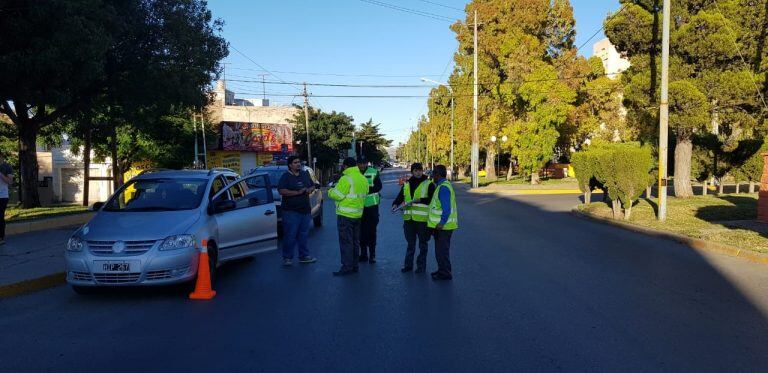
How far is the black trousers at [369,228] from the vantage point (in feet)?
29.9

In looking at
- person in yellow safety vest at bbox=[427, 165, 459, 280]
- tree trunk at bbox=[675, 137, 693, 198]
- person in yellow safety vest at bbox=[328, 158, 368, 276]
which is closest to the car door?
person in yellow safety vest at bbox=[328, 158, 368, 276]

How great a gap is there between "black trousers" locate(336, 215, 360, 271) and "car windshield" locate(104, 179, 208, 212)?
1.98 metres

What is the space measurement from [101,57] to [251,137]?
3413 cm

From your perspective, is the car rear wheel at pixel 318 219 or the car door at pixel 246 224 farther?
the car rear wheel at pixel 318 219

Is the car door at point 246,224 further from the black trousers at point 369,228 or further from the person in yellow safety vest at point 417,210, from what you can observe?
the person in yellow safety vest at point 417,210

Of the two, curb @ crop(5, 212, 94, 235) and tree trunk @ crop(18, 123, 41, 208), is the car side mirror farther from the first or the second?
tree trunk @ crop(18, 123, 41, 208)

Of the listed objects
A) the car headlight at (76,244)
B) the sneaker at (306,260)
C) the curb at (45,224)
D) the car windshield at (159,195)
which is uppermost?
the car windshield at (159,195)

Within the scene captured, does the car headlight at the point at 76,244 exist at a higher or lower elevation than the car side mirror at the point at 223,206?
lower

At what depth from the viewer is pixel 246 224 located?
333 inches

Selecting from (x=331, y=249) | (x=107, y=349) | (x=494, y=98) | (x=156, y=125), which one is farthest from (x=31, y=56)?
(x=494, y=98)

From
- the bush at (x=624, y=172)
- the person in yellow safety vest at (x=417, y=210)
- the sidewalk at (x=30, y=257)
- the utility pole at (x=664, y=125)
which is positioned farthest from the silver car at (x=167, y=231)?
the utility pole at (x=664, y=125)

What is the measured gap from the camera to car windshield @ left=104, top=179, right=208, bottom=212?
7814 mm

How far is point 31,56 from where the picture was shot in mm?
11258

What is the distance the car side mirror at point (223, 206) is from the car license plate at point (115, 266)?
4.73ft
